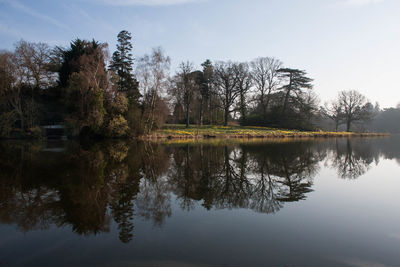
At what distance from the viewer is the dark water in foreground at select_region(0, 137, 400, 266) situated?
13.0 feet

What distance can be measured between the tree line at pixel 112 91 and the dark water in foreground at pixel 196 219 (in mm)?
20901

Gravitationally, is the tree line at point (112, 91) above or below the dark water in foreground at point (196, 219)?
above

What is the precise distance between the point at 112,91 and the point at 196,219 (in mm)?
28091

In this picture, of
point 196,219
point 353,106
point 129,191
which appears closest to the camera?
point 196,219

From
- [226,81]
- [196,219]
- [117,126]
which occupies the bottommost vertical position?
[196,219]

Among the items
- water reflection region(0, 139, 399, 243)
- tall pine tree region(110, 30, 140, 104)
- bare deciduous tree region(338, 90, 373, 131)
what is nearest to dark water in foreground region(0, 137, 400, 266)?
water reflection region(0, 139, 399, 243)

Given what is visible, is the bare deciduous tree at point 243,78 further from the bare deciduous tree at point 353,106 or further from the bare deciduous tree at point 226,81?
the bare deciduous tree at point 353,106

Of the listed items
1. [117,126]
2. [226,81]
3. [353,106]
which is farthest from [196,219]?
[353,106]

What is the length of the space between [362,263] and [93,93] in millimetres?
29344

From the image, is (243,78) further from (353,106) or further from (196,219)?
(196,219)

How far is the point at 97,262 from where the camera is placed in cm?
375

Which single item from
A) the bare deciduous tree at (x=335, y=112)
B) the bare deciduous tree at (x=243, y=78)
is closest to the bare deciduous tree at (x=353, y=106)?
the bare deciduous tree at (x=335, y=112)

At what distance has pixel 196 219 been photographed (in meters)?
5.53

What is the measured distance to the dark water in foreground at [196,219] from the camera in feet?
13.0
